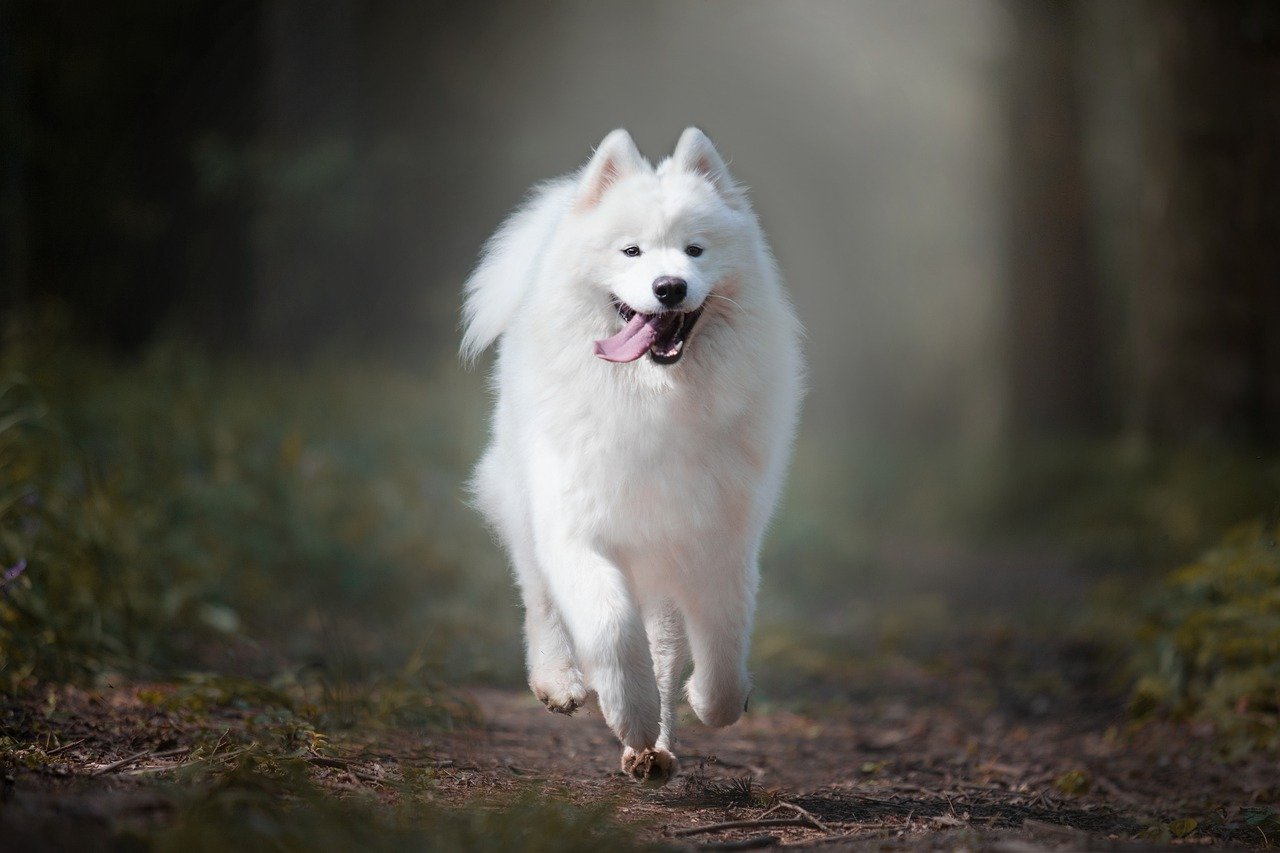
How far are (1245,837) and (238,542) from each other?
457 cm

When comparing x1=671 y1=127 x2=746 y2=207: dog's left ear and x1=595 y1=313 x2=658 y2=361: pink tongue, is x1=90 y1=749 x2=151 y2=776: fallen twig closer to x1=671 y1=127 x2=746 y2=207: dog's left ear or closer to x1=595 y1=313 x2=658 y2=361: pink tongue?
x1=595 y1=313 x2=658 y2=361: pink tongue

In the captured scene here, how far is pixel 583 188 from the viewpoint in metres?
3.71

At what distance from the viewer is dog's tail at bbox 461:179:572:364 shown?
4109mm

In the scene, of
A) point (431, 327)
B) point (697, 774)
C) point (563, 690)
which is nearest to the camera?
point (563, 690)

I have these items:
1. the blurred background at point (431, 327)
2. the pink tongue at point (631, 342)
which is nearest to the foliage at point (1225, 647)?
the blurred background at point (431, 327)

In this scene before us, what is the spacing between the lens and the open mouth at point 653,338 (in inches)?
135

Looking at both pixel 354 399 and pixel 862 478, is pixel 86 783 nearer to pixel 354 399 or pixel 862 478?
pixel 354 399

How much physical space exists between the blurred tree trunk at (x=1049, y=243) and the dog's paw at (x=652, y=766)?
1040 cm

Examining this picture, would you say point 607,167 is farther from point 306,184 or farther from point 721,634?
point 306,184

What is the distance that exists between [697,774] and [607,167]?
193 cm

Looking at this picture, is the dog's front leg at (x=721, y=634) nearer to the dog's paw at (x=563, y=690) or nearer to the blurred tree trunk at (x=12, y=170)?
the dog's paw at (x=563, y=690)

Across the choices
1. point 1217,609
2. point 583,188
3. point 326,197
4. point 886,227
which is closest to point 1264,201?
point 1217,609

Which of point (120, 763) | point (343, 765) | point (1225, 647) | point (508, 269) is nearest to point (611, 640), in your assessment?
point (343, 765)

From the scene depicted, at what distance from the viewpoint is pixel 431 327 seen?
11922mm
